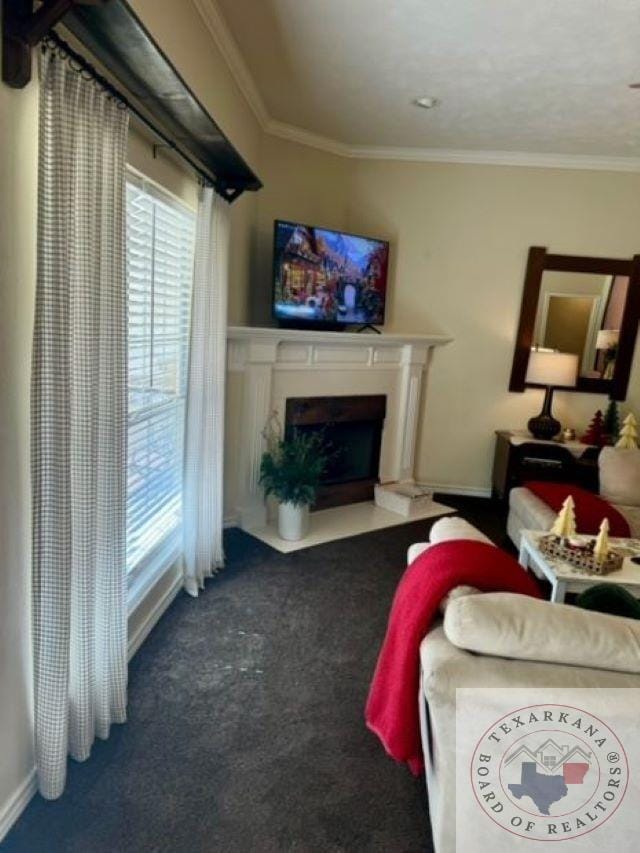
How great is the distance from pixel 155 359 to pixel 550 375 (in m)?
3.15

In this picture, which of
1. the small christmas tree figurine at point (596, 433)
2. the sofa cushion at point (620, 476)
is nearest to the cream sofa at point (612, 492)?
the sofa cushion at point (620, 476)

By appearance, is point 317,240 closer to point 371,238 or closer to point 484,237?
point 371,238

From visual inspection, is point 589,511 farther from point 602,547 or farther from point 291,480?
point 291,480

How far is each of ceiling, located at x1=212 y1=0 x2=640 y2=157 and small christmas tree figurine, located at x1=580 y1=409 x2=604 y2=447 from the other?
2009 mm

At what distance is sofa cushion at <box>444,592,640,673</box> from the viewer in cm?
124

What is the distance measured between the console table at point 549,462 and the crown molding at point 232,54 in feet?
9.77

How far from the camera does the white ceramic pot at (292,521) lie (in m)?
3.59

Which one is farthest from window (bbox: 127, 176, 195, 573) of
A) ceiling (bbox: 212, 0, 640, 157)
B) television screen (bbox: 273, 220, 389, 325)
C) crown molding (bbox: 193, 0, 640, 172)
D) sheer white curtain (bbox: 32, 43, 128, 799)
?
crown molding (bbox: 193, 0, 640, 172)

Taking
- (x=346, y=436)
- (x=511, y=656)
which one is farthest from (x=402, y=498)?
(x=511, y=656)

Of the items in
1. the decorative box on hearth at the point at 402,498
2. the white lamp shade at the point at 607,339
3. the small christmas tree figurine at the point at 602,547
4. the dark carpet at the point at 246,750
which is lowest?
the dark carpet at the point at 246,750

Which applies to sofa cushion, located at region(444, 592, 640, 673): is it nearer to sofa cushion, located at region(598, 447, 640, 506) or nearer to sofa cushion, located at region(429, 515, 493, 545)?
sofa cushion, located at region(429, 515, 493, 545)

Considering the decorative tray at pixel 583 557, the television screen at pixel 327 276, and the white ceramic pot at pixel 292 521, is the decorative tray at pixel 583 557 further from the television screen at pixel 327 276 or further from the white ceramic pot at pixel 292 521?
the television screen at pixel 327 276

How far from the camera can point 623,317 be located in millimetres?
4457

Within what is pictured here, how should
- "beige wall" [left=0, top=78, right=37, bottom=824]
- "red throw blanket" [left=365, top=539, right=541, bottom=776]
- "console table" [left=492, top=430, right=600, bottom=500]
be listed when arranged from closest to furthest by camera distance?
"beige wall" [left=0, top=78, right=37, bottom=824] < "red throw blanket" [left=365, top=539, right=541, bottom=776] < "console table" [left=492, top=430, right=600, bottom=500]
